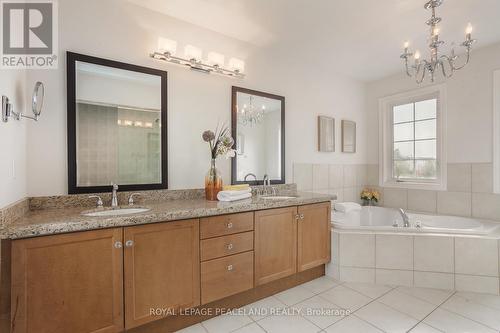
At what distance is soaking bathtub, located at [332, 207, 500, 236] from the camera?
2.25 metres

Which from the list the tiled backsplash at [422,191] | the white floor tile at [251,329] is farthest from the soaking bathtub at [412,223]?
the white floor tile at [251,329]

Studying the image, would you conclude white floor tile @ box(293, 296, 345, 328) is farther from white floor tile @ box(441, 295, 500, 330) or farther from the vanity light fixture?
the vanity light fixture

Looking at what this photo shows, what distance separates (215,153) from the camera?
7.17 feet

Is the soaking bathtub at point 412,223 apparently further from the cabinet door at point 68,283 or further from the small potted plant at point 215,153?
the cabinet door at point 68,283

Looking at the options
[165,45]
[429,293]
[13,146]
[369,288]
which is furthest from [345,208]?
[13,146]

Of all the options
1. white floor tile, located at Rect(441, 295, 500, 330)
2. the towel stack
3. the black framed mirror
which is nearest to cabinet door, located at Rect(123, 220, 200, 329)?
the towel stack

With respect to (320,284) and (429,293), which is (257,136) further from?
(429,293)

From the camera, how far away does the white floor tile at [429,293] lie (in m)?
2.00

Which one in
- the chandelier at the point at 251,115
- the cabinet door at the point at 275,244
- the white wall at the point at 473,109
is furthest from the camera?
the white wall at the point at 473,109

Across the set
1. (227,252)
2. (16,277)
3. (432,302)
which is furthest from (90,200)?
(432,302)

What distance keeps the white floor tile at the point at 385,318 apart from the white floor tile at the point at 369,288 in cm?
18

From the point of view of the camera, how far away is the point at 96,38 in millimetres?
1779

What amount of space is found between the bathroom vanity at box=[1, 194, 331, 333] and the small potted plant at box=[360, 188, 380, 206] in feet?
6.03

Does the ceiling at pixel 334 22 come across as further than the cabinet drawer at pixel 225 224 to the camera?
Yes
